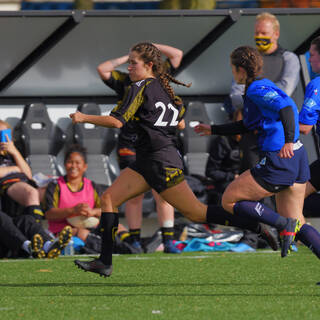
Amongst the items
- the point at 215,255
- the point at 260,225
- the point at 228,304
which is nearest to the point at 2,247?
the point at 215,255

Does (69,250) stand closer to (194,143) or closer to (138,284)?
(194,143)

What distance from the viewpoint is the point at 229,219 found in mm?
6301

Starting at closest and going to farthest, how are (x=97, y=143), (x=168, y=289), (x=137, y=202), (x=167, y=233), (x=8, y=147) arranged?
(x=168, y=289), (x=167, y=233), (x=137, y=202), (x=8, y=147), (x=97, y=143)

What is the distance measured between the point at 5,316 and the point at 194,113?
7.27 metres

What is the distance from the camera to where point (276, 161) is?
236 inches

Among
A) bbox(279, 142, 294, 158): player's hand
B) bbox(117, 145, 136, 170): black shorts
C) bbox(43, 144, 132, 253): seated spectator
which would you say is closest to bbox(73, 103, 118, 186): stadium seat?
bbox(117, 145, 136, 170): black shorts

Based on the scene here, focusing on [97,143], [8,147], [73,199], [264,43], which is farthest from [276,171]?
[97,143]

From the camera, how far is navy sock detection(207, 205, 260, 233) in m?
6.18

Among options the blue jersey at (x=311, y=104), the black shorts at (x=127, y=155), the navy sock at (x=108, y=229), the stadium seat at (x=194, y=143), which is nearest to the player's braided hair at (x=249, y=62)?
the blue jersey at (x=311, y=104)

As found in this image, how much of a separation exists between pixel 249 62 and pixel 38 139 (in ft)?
17.7

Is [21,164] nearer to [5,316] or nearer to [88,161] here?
[88,161]

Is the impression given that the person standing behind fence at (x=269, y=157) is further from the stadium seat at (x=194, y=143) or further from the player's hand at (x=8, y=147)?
the stadium seat at (x=194, y=143)

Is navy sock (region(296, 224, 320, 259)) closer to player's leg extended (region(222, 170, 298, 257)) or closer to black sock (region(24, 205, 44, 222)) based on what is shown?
player's leg extended (region(222, 170, 298, 257))

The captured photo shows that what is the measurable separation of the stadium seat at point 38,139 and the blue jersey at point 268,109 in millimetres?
5179
